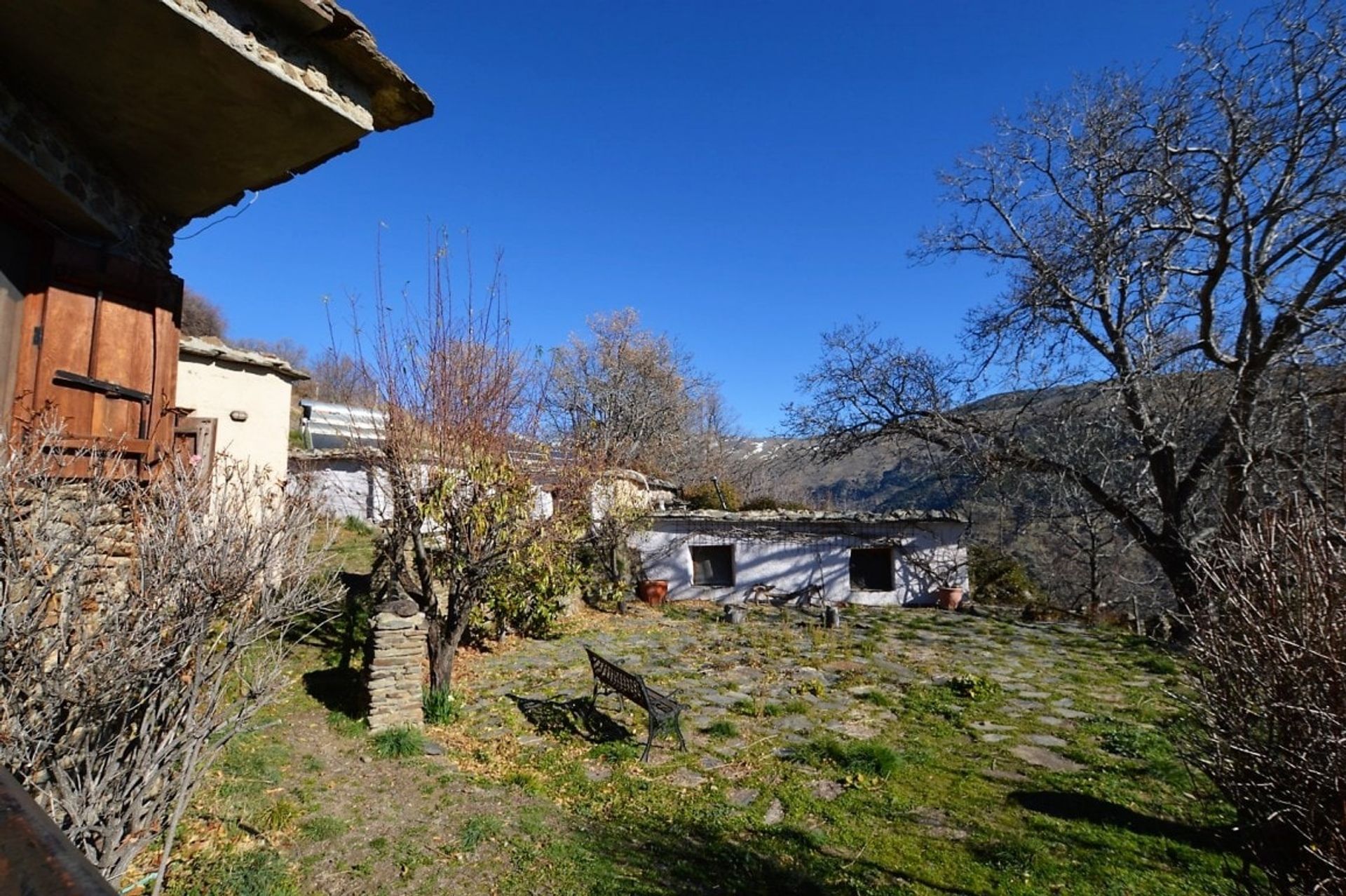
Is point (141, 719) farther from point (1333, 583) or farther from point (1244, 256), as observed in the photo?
point (1244, 256)

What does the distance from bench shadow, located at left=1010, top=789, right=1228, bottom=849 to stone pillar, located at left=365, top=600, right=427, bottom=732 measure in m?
5.69

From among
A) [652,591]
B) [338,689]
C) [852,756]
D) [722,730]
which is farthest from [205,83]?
[652,591]

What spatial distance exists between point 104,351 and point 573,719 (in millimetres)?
5417

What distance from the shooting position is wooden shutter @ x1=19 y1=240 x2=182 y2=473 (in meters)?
3.94

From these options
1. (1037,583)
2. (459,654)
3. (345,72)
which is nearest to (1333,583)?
(345,72)

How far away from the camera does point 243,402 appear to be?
36.3 feet

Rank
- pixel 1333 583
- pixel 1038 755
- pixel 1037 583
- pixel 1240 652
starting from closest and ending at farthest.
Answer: pixel 1333 583, pixel 1240 652, pixel 1038 755, pixel 1037 583

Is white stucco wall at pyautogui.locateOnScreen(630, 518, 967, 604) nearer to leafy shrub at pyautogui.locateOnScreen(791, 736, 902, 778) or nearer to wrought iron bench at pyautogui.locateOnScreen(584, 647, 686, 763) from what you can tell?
wrought iron bench at pyautogui.locateOnScreen(584, 647, 686, 763)

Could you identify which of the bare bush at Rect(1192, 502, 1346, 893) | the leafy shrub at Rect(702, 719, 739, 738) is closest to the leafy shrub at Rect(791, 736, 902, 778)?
the leafy shrub at Rect(702, 719, 739, 738)

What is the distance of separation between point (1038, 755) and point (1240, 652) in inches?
174

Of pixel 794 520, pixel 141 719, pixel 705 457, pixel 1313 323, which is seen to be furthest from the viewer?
pixel 705 457

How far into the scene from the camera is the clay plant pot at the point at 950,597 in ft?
51.4

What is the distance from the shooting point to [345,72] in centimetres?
395

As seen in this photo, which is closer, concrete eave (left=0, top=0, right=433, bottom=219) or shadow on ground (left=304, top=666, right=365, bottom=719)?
concrete eave (left=0, top=0, right=433, bottom=219)
